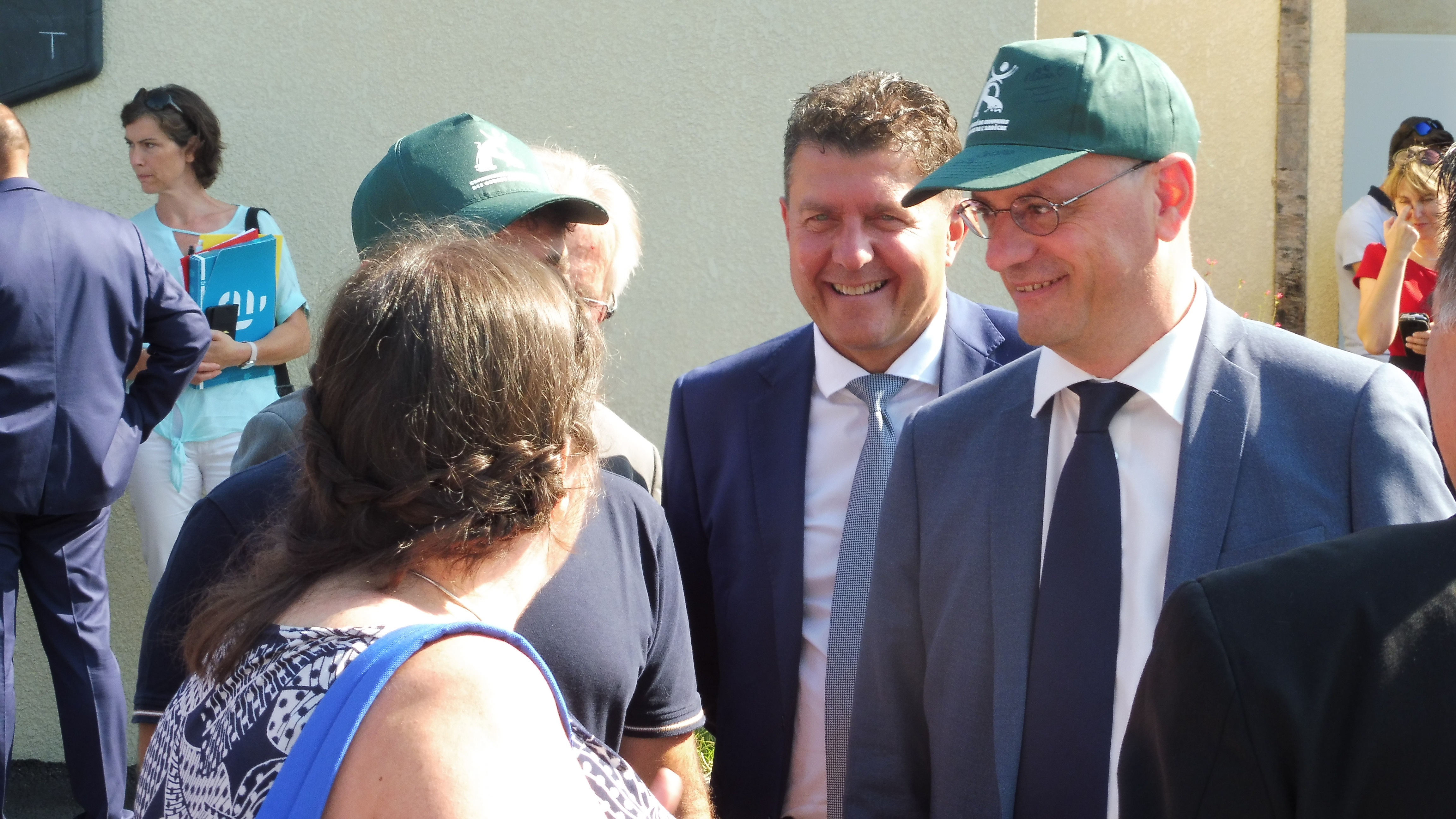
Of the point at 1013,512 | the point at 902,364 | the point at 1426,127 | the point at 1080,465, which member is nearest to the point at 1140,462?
the point at 1080,465

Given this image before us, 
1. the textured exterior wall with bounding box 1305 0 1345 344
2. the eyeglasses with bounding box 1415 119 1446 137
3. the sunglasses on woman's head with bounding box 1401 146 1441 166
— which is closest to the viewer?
the sunglasses on woman's head with bounding box 1401 146 1441 166

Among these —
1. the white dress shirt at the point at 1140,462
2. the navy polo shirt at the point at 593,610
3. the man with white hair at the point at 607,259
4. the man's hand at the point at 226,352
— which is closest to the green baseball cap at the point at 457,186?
the man with white hair at the point at 607,259

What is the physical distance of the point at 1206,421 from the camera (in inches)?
69.2

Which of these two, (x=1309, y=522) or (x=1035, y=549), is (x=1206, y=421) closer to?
(x=1309, y=522)

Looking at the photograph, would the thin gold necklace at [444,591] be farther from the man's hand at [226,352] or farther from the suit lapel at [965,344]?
the man's hand at [226,352]

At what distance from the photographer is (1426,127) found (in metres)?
6.48

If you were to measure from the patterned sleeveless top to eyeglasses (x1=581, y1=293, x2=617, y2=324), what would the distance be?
121 centimetres

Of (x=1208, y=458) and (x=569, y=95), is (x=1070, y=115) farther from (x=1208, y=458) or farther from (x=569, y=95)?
(x=569, y=95)

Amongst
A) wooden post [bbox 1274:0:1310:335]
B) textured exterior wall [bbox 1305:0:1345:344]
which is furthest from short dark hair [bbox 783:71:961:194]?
textured exterior wall [bbox 1305:0:1345:344]

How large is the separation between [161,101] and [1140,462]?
12.7 ft

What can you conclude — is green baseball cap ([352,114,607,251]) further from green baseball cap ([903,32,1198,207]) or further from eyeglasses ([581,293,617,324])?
green baseball cap ([903,32,1198,207])

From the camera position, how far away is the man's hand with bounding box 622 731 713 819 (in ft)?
6.16

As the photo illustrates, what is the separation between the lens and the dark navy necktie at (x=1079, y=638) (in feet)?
5.59

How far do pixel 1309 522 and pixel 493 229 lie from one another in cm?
135
